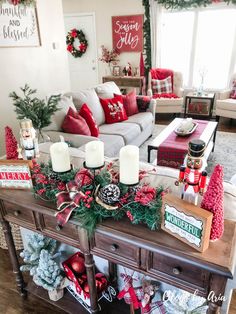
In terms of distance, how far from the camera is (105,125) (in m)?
3.62

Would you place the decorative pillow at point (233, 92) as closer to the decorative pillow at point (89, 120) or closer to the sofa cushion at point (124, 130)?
the sofa cushion at point (124, 130)

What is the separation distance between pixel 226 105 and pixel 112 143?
2.71 meters

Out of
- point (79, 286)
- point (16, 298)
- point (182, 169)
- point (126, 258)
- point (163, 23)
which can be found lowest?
point (16, 298)

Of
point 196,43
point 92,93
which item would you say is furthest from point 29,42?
point 196,43

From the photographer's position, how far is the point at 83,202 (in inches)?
41.6

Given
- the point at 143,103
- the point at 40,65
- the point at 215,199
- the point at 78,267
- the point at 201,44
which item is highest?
the point at 201,44

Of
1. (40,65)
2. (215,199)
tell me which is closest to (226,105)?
(40,65)

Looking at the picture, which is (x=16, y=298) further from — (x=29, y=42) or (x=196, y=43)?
(x=196, y=43)

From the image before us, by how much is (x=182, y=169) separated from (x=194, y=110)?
14.5 ft

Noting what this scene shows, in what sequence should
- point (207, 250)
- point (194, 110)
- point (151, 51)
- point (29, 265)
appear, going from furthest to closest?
point (151, 51) → point (194, 110) → point (29, 265) → point (207, 250)

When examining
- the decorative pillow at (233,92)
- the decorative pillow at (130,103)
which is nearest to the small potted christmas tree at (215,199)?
the decorative pillow at (130,103)

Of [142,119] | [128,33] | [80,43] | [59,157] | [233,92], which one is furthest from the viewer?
[80,43]

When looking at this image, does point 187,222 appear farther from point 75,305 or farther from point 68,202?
point 75,305

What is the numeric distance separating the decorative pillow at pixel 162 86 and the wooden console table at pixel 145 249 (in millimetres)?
4462
